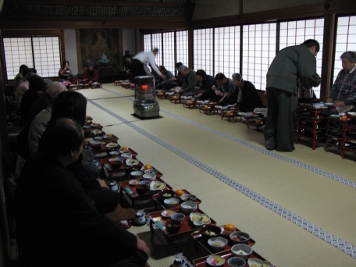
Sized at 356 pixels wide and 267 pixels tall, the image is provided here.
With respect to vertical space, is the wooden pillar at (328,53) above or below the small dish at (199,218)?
above

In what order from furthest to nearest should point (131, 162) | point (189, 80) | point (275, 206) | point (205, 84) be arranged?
point (189, 80), point (205, 84), point (131, 162), point (275, 206)

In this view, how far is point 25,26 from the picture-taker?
945 centimetres

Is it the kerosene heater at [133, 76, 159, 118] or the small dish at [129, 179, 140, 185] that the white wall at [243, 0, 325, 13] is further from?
the small dish at [129, 179, 140, 185]

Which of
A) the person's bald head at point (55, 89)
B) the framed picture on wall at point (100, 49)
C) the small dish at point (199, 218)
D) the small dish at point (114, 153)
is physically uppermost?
the framed picture on wall at point (100, 49)

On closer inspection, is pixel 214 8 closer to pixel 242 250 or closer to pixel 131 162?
pixel 131 162

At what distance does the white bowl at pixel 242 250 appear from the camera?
2.25 meters

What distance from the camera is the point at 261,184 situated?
3.93 m

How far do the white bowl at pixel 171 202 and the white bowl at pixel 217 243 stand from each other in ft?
1.81

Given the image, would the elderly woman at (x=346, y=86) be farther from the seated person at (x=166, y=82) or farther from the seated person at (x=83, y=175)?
the seated person at (x=166, y=82)

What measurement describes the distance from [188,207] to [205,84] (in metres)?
6.22

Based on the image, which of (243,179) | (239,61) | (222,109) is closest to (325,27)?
(222,109)

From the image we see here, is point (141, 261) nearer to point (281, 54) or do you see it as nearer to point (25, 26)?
point (281, 54)

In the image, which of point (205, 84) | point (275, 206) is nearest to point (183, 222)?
point (275, 206)

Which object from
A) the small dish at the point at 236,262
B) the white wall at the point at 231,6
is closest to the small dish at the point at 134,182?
the small dish at the point at 236,262
